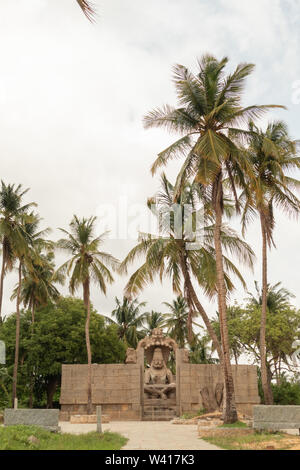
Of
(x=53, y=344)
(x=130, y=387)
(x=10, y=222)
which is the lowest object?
(x=130, y=387)

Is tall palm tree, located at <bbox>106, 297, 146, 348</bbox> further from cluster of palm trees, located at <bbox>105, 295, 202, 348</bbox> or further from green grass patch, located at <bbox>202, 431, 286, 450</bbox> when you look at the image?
green grass patch, located at <bbox>202, 431, 286, 450</bbox>

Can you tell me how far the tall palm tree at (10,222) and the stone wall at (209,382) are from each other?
37.6 feet

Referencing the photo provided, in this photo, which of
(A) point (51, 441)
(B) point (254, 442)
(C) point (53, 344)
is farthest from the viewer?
(C) point (53, 344)

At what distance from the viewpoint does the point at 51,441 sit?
35.0 feet

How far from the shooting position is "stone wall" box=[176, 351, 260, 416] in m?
25.6

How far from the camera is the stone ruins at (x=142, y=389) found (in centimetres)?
2548

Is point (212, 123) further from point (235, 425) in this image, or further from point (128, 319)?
point (128, 319)

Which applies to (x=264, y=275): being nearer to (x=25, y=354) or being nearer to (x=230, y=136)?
(x=230, y=136)

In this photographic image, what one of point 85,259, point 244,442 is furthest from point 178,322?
point 244,442

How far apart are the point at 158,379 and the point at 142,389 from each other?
148 cm

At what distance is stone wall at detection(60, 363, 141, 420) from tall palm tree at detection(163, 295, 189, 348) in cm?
1985

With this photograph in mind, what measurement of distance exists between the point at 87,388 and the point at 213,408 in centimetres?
751

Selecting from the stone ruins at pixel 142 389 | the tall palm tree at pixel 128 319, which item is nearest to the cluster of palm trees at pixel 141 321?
the tall palm tree at pixel 128 319

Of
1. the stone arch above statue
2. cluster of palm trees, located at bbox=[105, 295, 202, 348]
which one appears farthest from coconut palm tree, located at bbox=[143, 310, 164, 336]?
the stone arch above statue
